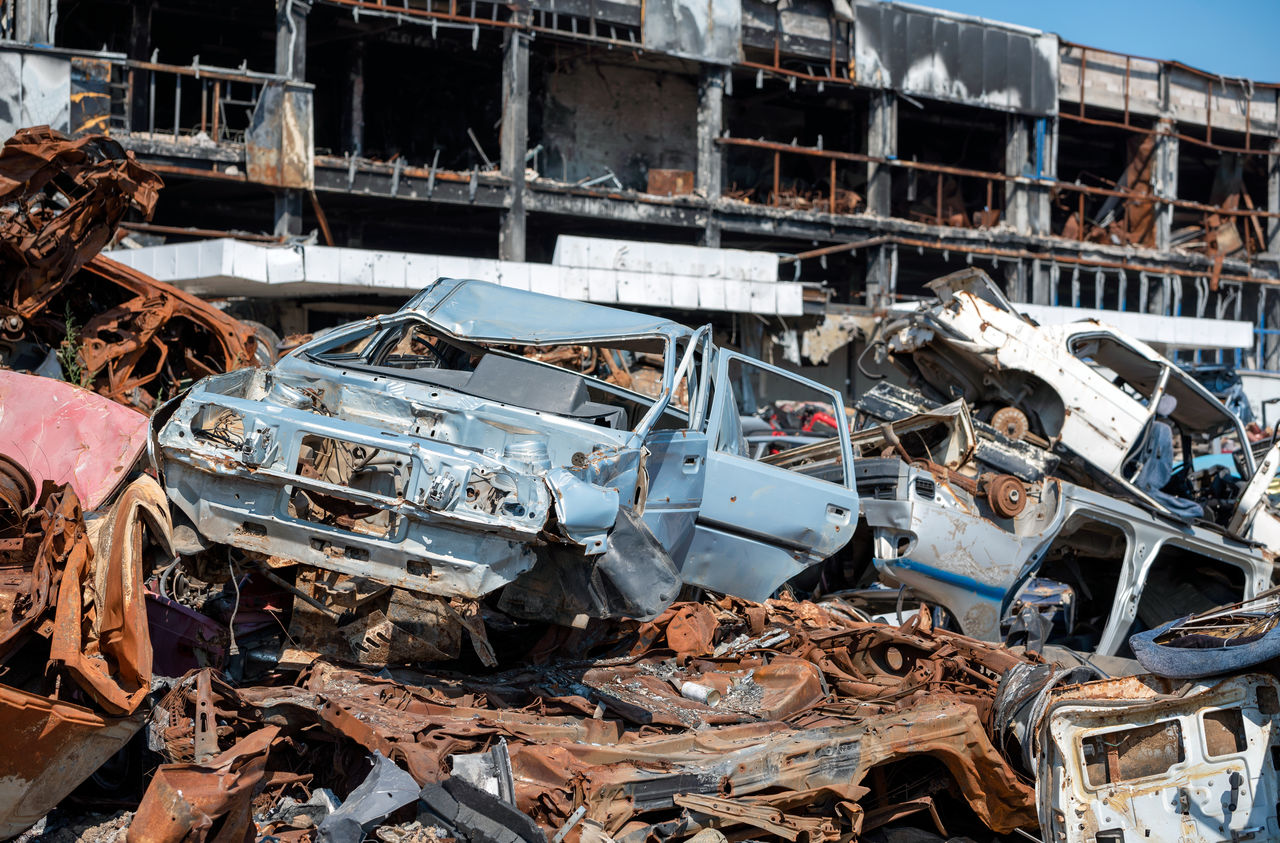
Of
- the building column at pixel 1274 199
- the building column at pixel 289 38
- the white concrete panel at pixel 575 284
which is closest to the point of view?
the white concrete panel at pixel 575 284

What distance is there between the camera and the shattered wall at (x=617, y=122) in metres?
27.0

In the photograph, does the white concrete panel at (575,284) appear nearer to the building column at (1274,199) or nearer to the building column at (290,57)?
the building column at (290,57)

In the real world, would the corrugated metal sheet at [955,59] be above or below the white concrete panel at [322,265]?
above

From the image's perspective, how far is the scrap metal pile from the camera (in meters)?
4.22

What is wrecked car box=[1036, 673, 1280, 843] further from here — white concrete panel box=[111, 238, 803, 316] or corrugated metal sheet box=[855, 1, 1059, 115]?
corrugated metal sheet box=[855, 1, 1059, 115]

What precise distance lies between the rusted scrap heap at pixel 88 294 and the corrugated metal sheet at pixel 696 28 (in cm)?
1603

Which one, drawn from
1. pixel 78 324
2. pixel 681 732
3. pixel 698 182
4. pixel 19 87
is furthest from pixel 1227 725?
pixel 698 182

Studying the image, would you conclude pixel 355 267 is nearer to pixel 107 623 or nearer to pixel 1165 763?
pixel 107 623

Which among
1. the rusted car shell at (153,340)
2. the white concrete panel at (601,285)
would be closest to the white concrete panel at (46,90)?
the white concrete panel at (601,285)

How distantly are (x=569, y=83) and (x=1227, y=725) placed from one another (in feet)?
81.5

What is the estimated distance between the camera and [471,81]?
86.8ft

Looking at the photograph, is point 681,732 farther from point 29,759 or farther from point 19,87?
point 19,87

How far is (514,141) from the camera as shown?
2248cm

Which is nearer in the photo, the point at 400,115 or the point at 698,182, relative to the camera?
the point at 698,182
